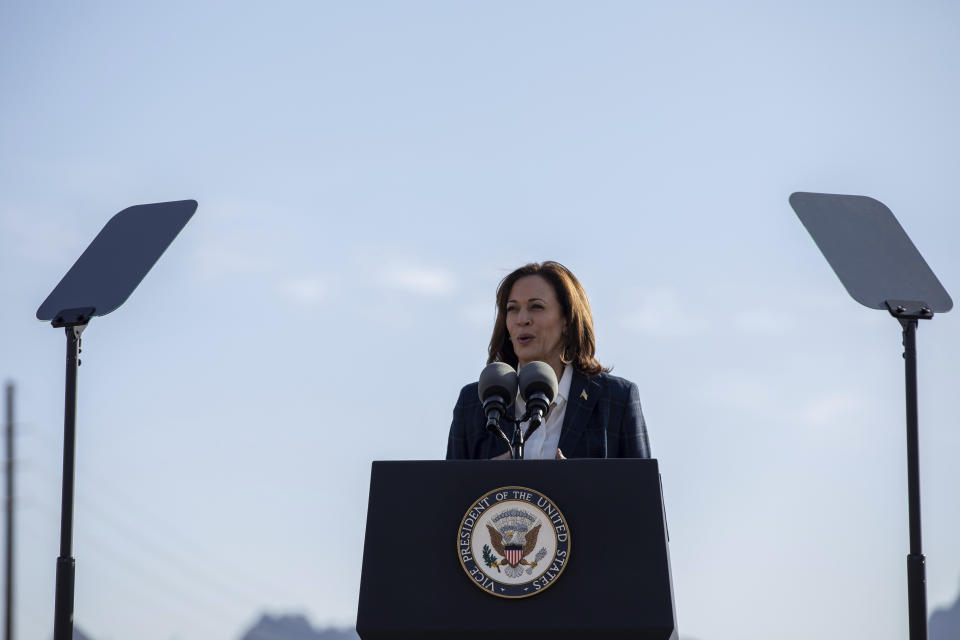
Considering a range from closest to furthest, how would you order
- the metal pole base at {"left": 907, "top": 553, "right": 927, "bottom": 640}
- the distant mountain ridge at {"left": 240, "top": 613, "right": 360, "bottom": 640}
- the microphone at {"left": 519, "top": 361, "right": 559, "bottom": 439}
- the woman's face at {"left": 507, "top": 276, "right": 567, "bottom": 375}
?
the microphone at {"left": 519, "top": 361, "right": 559, "bottom": 439}, the metal pole base at {"left": 907, "top": 553, "right": 927, "bottom": 640}, the woman's face at {"left": 507, "top": 276, "right": 567, "bottom": 375}, the distant mountain ridge at {"left": 240, "top": 613, "right": 360, "bottom": 640}

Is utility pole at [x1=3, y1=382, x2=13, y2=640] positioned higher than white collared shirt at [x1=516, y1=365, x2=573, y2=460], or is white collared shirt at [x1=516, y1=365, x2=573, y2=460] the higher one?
white collared shirt at [x1=516, y1=365, x2=573, y2=460]

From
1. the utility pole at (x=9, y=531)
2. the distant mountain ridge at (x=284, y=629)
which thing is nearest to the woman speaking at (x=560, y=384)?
the utility pole at (x=9, y=531)

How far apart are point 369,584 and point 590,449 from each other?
1307 millimetres

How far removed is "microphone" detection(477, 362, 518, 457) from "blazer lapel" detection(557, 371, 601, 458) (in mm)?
773

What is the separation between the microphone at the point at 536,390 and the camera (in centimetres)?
354

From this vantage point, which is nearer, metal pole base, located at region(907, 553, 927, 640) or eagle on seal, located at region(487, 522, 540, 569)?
eagle on seal, located at region(487, 522, 540, 569)

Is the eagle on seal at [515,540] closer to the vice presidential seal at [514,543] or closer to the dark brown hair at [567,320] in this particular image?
the vice presidential seal at [514,543]

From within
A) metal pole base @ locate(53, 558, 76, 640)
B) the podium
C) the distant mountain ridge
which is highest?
the podium

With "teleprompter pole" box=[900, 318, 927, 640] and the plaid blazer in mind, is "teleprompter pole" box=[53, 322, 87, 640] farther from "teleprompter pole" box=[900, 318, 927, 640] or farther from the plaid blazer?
"teleprompter pole" box=[900, 318, 927, 640]

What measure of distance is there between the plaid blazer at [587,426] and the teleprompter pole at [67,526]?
53.4 inches

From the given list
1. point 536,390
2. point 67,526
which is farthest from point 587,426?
point 67,526

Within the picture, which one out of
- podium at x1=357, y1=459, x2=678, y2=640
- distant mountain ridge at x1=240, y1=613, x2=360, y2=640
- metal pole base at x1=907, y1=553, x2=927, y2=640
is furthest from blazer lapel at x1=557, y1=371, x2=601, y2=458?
distant mountain ridge at x1=240, y1=613, x2=360, y2=640

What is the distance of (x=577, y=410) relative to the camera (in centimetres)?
446

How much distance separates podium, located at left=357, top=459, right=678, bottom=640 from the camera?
3.13m
